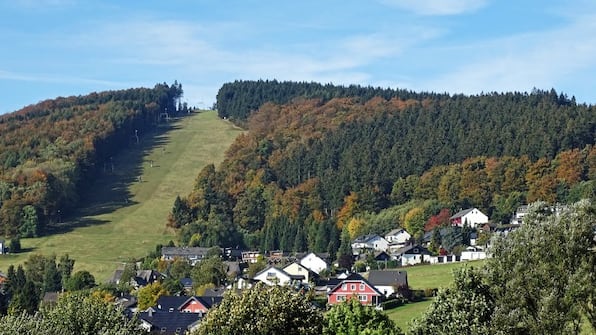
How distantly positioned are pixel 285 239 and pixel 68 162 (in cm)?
5324

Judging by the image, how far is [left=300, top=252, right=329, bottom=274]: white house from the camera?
349 ft

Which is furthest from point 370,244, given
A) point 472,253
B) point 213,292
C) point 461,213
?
point 213,292

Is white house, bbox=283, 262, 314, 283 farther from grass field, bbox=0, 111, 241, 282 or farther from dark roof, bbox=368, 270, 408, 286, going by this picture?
grass field, bbox=0, 111, 241, 282

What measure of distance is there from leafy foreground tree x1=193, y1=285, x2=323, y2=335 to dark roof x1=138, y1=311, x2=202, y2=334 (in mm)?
32893

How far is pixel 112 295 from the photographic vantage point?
84688 mm

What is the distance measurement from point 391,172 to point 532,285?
4367 inches

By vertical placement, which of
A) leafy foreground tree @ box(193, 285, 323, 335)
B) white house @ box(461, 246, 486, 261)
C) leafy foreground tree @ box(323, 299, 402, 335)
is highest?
leafy foreground tree @ box(193, 285, 323, 335)

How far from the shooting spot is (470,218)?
118 meters

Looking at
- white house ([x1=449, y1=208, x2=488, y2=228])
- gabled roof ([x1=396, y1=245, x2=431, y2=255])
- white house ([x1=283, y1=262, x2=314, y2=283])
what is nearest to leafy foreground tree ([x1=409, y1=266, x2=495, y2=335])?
white house ([x1=283, y1=262, x2=314, y2=283])

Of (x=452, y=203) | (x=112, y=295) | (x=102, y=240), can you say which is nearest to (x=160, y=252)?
(x=102, y=240)

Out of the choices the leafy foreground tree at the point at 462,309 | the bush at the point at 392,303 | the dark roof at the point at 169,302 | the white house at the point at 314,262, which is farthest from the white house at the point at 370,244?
the leafy foreground tree at the point at 462,309

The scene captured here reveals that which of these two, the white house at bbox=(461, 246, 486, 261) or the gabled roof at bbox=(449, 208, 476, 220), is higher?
the gabled roof at bbox=(449, 208, 476, 220)

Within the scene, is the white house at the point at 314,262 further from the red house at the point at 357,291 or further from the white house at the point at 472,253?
the red house at the point at 357,291

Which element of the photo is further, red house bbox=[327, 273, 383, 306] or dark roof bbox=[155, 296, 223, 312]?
red house bbox=[327, 273, 383, 306]
